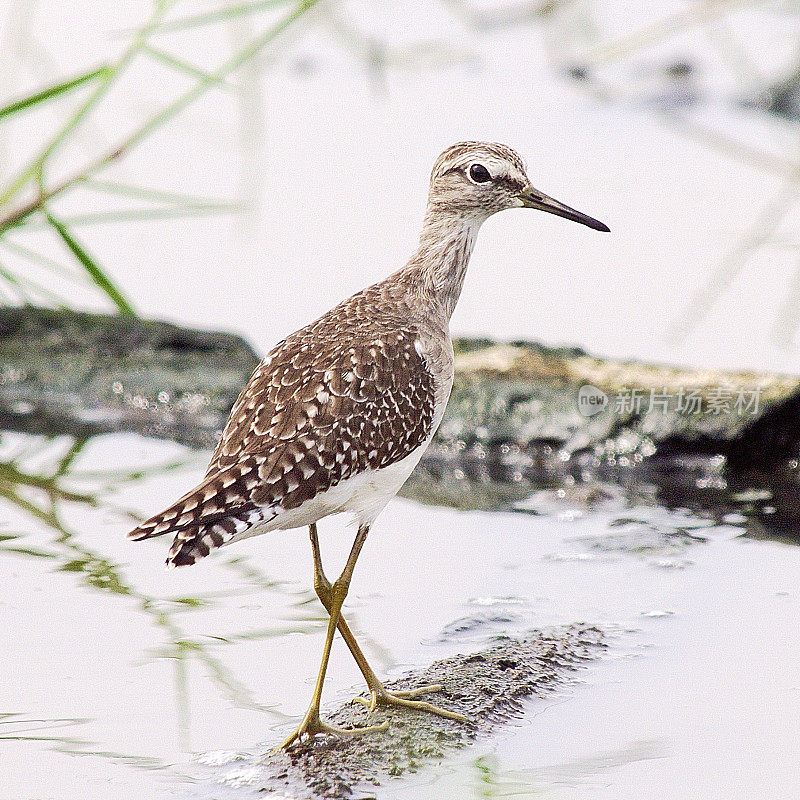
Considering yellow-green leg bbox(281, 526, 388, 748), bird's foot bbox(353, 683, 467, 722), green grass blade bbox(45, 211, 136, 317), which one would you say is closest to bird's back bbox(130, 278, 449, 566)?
yellow-green leg bbox(281, 526, 388, 748)

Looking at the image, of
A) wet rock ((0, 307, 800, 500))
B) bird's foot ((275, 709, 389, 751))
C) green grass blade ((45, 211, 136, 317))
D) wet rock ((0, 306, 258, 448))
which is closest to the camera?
bird's foot ((275, 709, 389, 751))

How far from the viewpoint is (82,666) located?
6117 mm

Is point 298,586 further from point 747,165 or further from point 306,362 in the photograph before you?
point 747,165

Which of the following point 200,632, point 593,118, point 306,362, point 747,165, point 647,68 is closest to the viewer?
point 306,362

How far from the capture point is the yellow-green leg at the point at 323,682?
5527 millimetres

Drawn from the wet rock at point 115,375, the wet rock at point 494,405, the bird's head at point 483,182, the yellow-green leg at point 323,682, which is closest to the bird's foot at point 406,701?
the yellow-green leg at point 323,682

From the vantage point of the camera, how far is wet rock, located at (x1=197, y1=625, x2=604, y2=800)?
5.24m

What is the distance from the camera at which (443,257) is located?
6.84 meters

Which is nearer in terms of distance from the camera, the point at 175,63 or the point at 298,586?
the point at 298,586

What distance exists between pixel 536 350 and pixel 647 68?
658 centimetres

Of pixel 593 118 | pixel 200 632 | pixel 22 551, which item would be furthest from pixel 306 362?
pixel 593 118

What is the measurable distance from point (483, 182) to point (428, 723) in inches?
102

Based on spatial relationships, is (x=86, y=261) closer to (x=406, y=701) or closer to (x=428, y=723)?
(x=406, y=701)

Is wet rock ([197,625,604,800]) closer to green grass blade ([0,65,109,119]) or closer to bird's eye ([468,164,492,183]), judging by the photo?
bird's eye ([468,164,492,183])
